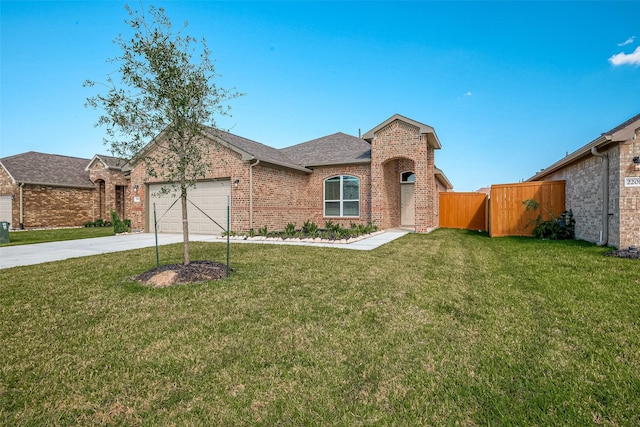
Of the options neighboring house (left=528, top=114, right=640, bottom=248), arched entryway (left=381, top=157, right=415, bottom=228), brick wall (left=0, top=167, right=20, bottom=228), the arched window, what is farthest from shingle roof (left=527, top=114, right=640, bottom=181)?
brick wall (left=0, top=167, right=20, bottom=228)

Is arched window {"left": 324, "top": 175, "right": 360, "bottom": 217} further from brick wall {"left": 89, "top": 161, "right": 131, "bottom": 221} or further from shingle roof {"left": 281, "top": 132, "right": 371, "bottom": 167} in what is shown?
brick wall {"left": 89, "top": 161, "right": 131, "bottom": 221}

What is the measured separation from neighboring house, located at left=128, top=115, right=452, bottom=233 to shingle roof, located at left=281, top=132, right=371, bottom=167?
62 millimetres

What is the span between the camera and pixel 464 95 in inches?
522

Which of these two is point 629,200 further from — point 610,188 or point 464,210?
point 464,210

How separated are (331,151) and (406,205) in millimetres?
5293

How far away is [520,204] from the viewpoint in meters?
11.9

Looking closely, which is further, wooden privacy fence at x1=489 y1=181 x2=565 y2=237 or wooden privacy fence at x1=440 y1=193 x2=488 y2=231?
wooden privacy fence at x1=440 y1=193 x2=488 y2=231

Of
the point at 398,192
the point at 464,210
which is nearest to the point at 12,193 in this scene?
the point at 398,192

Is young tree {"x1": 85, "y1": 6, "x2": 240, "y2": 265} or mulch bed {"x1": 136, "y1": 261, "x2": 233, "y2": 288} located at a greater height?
young tree {"x1": 85, "y1": 6, "x2": 240, "y2": 265}

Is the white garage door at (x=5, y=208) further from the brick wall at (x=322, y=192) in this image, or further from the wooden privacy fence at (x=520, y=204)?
the wooden privacy fence at (x=520, y=204)

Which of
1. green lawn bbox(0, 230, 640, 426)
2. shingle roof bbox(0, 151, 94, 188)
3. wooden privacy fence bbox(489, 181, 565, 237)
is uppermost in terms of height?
shingle roof bbox(0, 151, 94, 188)

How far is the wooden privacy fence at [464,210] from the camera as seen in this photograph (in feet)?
53.0

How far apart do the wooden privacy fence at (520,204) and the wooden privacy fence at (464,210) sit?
3655 millimetres

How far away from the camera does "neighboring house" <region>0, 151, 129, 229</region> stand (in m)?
19.2
